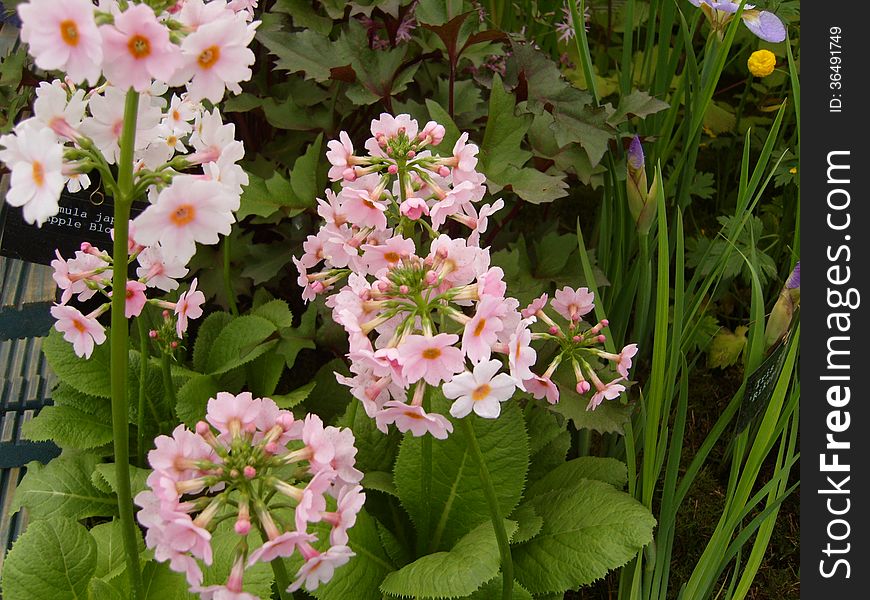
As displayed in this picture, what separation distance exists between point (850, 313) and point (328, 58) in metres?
1.16

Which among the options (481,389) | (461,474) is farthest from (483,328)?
(461,474)

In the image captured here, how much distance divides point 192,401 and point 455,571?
700 millimetres

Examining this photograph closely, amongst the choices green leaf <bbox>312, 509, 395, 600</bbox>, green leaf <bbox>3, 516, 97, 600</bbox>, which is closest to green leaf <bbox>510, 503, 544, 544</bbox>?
green leaf <bbox>312, 509, 395, 600</bbox>

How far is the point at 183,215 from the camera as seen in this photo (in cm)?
92

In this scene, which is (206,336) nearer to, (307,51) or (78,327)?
(307,51)

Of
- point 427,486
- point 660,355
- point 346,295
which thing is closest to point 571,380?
point 660,355

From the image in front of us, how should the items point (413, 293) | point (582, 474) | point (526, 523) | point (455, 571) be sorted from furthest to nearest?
point (582, 474)
point (526, 523)
point (455, 571)
point (413, 293)

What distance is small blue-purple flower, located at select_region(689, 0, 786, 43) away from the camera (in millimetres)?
1700

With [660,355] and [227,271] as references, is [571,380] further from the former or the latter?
[227,271]

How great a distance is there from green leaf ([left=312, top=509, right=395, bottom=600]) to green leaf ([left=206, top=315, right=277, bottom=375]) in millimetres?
471

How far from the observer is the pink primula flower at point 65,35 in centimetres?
82

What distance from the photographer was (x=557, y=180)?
1.72m

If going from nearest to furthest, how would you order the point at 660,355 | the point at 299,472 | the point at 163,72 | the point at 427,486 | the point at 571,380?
the point at 163,72
the point at 299,472
the point at 427,486
the point at 660,355
the point at 571,380

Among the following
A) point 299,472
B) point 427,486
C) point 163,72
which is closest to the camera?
point 163,72
